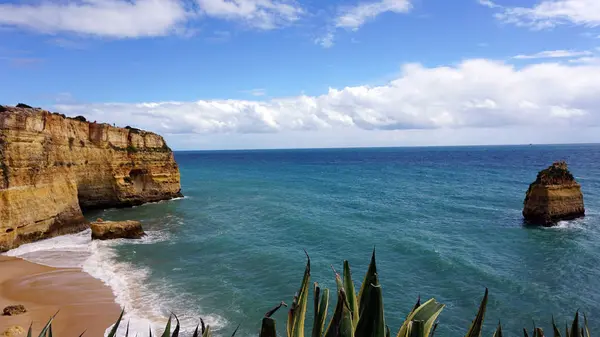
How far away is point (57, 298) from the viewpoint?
50.6 ft

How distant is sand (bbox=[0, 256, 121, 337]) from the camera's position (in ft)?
43.4

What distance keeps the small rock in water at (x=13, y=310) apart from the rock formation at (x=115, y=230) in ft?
31.5

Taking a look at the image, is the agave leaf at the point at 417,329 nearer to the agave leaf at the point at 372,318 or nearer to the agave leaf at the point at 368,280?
the agave leaf at the point at 372,318

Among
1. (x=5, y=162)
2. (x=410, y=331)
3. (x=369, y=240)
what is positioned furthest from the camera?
(x=369, y=240)

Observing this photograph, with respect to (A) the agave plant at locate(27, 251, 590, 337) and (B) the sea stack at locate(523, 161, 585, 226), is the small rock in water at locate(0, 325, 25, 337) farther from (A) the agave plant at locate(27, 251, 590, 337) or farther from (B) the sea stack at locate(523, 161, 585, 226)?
(B) the sea stack at locate(523, 161, 585, 226)

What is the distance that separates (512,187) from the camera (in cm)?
4847

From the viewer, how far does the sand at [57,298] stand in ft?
43.4

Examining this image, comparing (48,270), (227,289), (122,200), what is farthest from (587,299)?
(122,200)

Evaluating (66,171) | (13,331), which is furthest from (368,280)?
(66,171)

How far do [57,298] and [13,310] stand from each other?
64.7 inches

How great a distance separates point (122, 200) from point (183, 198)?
7716 mm

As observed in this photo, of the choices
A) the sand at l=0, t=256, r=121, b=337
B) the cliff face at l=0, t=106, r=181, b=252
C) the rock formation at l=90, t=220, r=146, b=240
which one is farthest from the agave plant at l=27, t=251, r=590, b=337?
the rock formation at l=90, t=220, r=146, b=240

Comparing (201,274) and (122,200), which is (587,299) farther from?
(122,200)

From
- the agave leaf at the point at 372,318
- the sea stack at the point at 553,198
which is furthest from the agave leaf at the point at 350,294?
the sea stack at the point at 553,198
